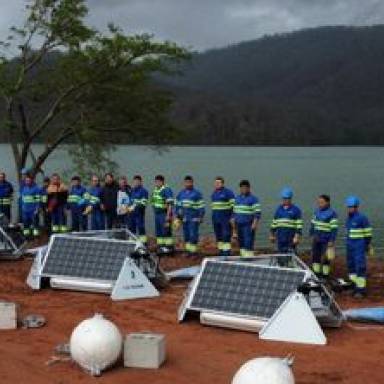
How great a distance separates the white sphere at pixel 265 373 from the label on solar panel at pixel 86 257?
6633 millimetres

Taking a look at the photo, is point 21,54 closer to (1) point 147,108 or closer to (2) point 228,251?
(1) point 147,108

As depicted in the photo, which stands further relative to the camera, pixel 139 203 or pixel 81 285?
pixel 139 203

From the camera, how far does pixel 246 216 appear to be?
18375mm

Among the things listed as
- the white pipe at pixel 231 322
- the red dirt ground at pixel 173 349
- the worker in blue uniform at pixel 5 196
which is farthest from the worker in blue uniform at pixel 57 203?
the white pipe at pixel 231 322

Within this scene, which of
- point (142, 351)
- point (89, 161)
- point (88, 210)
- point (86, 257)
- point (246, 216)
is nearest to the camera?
point (142, 351)

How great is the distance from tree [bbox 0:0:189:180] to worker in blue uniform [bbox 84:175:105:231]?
4931 mm

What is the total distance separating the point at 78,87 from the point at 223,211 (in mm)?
9739

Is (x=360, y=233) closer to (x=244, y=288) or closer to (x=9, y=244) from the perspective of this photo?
(x=244, y=288)

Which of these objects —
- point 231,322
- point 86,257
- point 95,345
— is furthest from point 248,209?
point 95,345

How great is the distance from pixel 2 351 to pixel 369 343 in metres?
5.24

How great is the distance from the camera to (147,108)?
28.3 metres

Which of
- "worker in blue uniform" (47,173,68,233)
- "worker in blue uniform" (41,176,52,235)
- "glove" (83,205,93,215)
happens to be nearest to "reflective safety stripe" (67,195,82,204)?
"worker in blue uniform" (47,173,68,233)

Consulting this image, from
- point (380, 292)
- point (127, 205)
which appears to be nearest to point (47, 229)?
point (127, 205)

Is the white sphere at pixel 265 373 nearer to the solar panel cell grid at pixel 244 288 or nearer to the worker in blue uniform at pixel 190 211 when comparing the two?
the solar panel cell grid at pixel 244 288
